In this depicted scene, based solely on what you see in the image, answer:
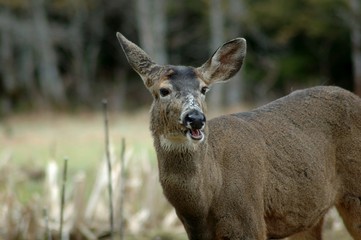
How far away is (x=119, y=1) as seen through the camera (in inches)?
→ 1913

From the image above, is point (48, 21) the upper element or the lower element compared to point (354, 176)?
upper


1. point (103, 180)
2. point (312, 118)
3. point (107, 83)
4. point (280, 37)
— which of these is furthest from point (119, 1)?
point (312, 118)

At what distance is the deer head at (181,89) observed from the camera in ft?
21.9

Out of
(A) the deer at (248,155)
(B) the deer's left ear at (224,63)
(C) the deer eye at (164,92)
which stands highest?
(B) the deer's left ear at (224,63)

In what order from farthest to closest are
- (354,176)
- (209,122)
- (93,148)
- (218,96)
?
(218,96), (93,148), (354,176), (209,122)

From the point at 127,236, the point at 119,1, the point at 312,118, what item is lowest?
the point at 127,236

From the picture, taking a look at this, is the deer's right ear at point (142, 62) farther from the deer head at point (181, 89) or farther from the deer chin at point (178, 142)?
the deer chin at point (178, 142)

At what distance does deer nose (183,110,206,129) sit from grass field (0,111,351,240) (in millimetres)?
4385

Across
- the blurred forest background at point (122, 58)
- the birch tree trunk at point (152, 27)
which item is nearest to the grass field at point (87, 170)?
the blurred forest background at point (122, 58)

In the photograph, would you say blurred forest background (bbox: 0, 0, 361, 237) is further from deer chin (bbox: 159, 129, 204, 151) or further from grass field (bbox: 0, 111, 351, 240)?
deer chin (bbox: 159, 129, 204, 151)

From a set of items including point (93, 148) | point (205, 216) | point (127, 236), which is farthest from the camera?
point (93, 148)

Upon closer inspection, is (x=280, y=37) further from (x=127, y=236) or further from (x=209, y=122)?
(x=209, y=122)

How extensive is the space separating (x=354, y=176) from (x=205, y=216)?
1715mm

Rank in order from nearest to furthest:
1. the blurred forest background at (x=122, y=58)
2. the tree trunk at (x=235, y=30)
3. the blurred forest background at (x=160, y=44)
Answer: the blurred forest background at (x=122, y=58)
the blurred forest background at (x=160, y=44)
the tree trunk at (x=235, y=30)
